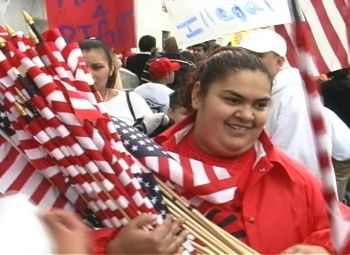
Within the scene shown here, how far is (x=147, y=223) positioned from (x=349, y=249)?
1.84 ft

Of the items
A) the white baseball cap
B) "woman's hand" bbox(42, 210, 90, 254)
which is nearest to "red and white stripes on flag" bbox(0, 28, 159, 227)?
"woman's hand" bbox(42, 210, 90, 254)

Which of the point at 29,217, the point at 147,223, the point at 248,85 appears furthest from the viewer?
the point at 248,85

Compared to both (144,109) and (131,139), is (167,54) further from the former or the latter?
(131,139)

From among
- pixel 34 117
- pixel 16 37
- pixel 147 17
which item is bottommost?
pixel 147 17

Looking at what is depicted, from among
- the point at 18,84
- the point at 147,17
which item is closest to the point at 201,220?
the point at 18,84

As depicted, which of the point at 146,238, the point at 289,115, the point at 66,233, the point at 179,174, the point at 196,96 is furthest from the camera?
the point at 289,115

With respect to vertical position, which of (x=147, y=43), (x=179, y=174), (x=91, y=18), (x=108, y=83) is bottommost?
(x=147, y=43)

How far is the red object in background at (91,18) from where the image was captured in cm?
361

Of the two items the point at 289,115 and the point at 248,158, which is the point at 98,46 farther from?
the point at 248,158

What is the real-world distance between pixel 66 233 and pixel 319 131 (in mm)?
513

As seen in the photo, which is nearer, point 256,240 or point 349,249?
point 349,249

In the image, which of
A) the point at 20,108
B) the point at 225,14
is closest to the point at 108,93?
the point at 225,14

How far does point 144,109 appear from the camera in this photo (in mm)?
4305

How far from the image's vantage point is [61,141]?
→ 1.96 m
